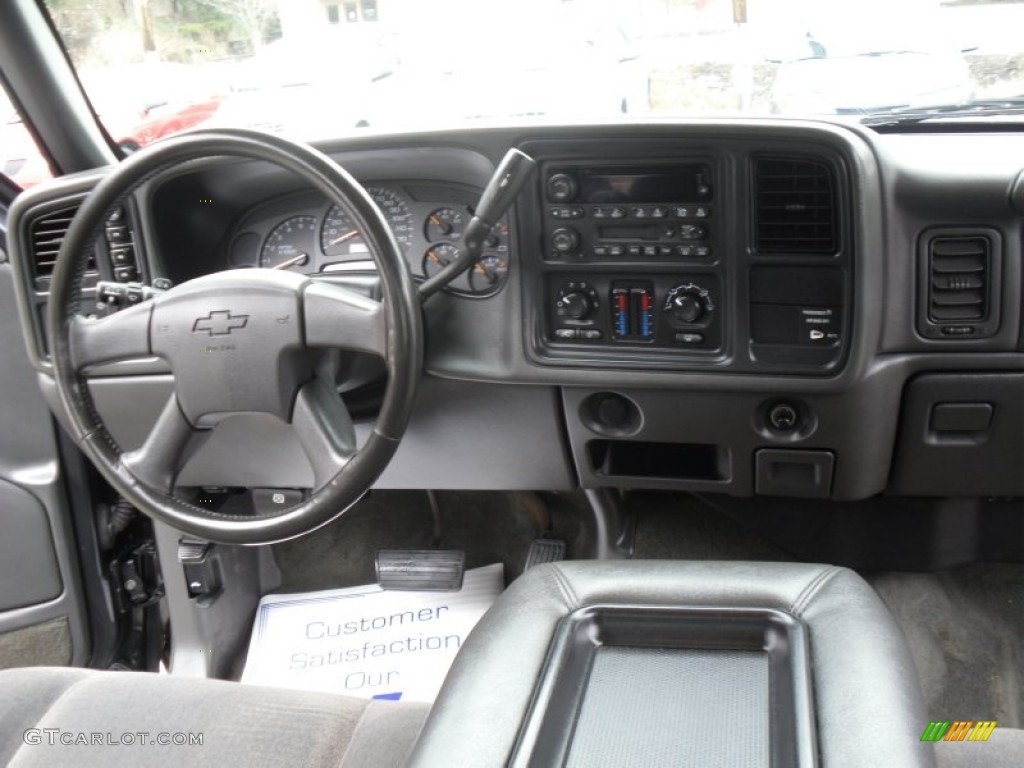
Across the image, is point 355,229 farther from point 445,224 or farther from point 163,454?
point 163,454

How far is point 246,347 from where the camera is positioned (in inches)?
60.8

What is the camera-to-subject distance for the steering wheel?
4.79ft

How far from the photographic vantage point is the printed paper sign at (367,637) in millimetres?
2258

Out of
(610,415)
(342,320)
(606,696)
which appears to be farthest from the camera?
(610,415)

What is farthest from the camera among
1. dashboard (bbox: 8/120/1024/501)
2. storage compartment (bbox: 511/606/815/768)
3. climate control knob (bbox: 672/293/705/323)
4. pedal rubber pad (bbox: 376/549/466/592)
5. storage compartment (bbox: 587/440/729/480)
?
pedal rubber pad (bbox: 376/549/466/592)

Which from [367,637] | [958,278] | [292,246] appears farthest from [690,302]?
[367,637]

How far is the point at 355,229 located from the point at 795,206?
740 millimetres

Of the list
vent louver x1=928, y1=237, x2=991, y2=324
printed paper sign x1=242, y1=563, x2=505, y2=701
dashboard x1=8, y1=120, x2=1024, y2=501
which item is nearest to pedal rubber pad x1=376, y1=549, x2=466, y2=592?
printed paper sign x1=242, y1=563, x2=505, y2=701

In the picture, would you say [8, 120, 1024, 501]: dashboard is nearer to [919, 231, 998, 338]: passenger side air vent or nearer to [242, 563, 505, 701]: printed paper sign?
[919, 231, 998, 338]: passenger side air vent

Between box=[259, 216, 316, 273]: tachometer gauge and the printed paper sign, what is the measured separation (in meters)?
0.86

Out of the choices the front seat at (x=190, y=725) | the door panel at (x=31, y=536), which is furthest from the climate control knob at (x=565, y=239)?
the door panel at (x=31, y=536)

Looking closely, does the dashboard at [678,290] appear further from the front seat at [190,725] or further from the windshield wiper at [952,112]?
the front seat at [190,725]

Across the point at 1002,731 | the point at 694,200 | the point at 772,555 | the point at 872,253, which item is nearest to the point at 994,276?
the point at 872,253

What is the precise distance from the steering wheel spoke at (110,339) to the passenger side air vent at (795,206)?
3.15 ft
